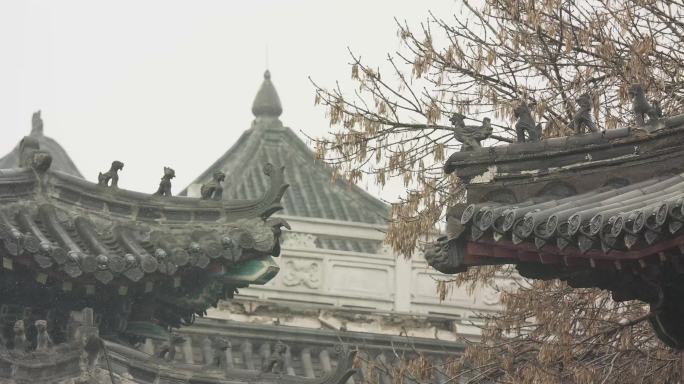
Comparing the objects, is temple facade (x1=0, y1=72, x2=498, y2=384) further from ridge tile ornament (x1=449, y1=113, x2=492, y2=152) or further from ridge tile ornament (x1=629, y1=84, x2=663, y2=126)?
ridge tile ornament (x1=629, y1=84, x2=663, y2=126)

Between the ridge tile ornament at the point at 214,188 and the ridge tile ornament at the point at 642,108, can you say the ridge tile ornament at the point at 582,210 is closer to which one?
the ridge tile ornament at the point at 642,108

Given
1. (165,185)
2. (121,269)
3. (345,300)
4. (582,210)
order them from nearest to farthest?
(582,210), (121,269), (165,185), (345,300)

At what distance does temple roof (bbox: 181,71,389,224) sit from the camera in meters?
28.4

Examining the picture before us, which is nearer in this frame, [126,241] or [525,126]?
[525,126]

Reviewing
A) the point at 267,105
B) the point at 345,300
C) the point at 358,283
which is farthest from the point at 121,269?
the point at 267,105

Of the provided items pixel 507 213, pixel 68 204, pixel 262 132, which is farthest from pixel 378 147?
pixel 262 132

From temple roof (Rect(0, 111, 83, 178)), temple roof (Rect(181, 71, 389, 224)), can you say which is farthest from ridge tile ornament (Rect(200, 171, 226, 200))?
temple roof (Rect(181, 71, 389, 224))

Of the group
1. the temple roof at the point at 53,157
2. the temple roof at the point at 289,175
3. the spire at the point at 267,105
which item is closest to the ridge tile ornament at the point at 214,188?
the temple roof at the point at 53,157

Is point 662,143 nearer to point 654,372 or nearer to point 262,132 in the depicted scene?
point 654,372

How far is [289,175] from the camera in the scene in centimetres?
2942

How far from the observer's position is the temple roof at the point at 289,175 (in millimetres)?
28359

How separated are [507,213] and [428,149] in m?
5.37

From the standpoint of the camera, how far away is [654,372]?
41.3 feet

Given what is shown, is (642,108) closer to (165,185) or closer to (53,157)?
(165,185)
